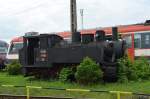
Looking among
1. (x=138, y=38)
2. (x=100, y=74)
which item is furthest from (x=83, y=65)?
(x=138, y=38)

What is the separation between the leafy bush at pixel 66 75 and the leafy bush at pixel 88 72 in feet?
5.04

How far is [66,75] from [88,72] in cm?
203

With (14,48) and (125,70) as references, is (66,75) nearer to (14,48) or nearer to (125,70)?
(125,70)

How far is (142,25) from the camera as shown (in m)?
31.7

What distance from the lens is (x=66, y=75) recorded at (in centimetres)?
2247

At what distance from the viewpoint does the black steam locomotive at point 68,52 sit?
2230 cm

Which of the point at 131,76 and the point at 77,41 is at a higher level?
the point at 77,41

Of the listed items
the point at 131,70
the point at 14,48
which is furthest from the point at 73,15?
the point at 14,48

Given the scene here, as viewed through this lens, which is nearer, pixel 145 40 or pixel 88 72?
pixel 88 72

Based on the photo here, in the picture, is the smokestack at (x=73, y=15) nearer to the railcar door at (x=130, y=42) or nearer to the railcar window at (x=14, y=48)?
the railcar door at (x=130, y=42)

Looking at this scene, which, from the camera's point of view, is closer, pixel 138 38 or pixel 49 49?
pixel 49 49

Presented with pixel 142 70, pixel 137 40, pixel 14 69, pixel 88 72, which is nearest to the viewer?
pixel 88 72

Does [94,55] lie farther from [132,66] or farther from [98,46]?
[132,66]

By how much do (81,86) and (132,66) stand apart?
343 cm
